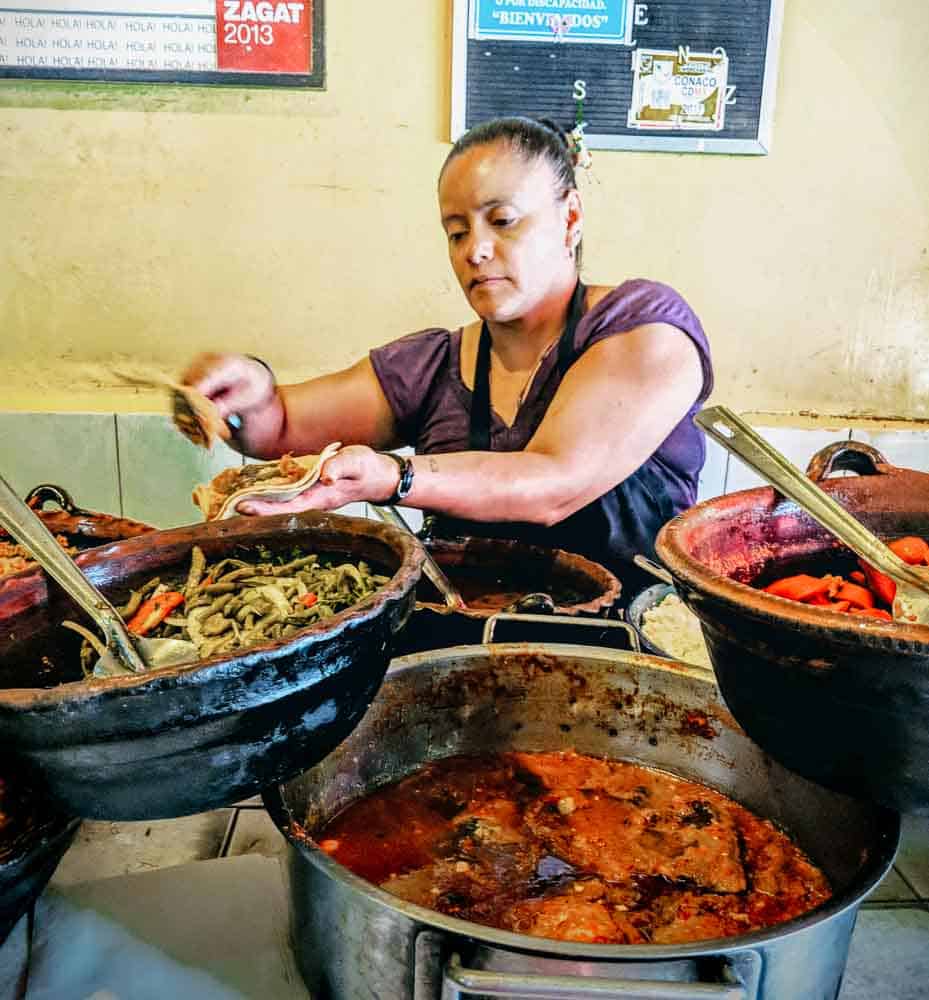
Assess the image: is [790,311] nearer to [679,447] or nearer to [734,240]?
[734,240]

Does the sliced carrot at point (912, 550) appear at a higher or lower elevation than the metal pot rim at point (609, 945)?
higher

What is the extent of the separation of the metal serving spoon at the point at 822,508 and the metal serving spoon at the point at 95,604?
68 cm

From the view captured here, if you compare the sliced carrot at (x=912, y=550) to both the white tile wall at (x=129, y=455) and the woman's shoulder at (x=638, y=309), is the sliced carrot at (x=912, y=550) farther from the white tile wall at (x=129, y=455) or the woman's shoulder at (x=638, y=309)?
the white tile wall at (x=129, y=455)

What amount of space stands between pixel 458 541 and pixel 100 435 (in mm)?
1455

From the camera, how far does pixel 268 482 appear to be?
1539 mm

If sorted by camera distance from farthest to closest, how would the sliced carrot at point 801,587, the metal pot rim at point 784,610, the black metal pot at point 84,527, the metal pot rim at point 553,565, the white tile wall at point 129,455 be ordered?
the white tile wall at point 129,455 → the black metal pot at point 84,527 → the metal pot rim at point 553,565 → the sliced carrot at point 801,587 → the metal pot rim at point 784,610

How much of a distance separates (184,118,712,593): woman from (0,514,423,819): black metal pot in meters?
0.79

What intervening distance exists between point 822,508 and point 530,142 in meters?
1.56

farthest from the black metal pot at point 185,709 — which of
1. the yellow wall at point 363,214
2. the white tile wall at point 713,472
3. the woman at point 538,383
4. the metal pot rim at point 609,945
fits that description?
the white tile wall at point 713,472

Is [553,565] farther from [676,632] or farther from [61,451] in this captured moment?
[61,451]

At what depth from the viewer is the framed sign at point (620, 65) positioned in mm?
2576

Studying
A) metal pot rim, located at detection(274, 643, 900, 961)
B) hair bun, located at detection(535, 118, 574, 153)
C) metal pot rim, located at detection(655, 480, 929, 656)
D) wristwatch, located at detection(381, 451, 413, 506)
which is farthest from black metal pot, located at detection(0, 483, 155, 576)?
hair bun, located at detection(535, 118, 574, 153)

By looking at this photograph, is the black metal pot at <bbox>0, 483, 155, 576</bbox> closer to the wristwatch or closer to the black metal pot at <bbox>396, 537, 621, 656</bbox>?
the wristwatch

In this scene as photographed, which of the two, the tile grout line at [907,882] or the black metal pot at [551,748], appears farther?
the tile grout line at [907,882]
